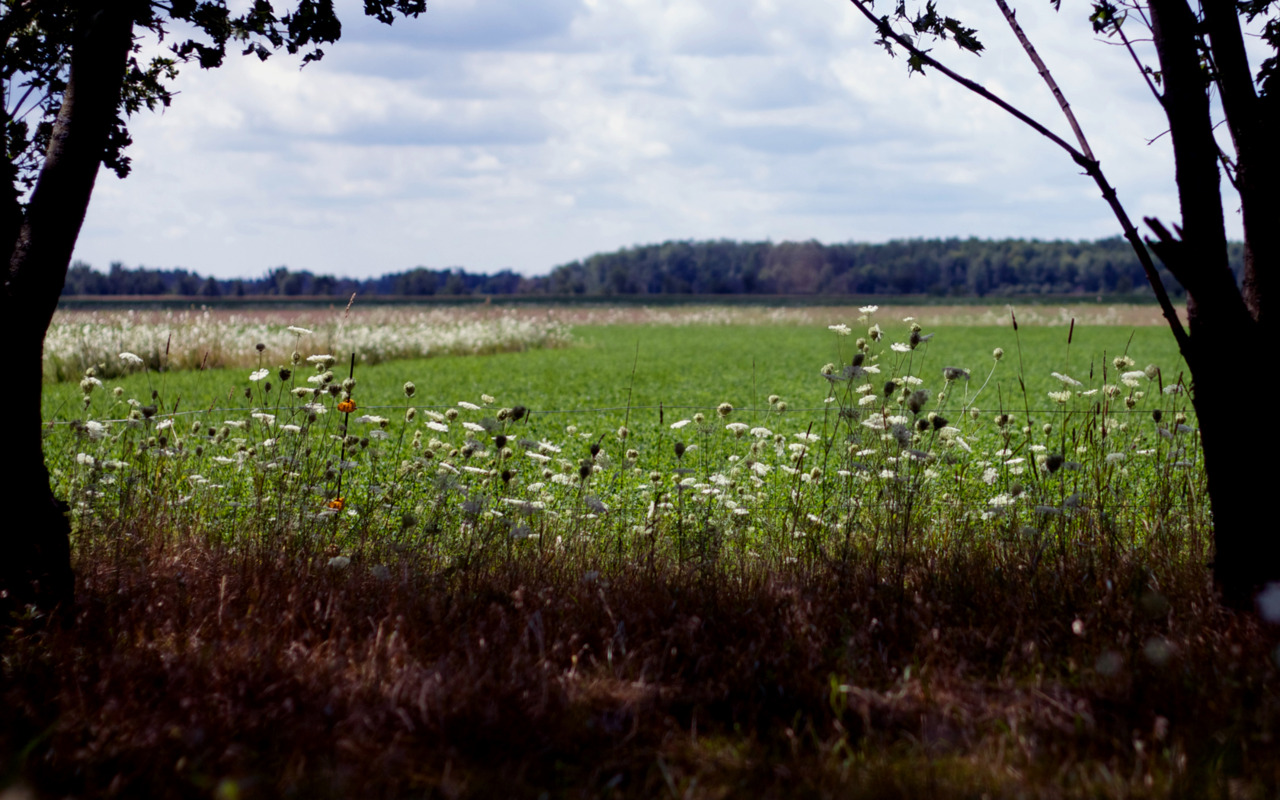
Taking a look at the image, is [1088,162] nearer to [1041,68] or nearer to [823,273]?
[1041,68]

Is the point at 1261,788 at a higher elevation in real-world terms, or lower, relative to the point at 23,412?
lower

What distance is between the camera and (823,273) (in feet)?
465

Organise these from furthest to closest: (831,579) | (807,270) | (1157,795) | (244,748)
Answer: (807,270)
(831,579)
(244,748)
(1157,795)

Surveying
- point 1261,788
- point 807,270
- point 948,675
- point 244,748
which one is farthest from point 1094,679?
point 807,270

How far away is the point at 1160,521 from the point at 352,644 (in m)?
3.64

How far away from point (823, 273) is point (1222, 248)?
141 m

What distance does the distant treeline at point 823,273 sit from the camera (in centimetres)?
12775

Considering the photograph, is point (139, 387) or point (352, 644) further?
point (139, 387)

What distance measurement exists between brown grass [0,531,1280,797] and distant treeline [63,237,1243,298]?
11465 cm

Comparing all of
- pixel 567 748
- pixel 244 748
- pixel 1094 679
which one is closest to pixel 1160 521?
pixel 1094 679

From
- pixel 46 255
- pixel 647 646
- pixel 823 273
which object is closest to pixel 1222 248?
pixel 647 646

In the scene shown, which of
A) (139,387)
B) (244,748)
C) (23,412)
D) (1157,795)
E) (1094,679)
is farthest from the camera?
(139,387)

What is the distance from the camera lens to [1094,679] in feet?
10.2

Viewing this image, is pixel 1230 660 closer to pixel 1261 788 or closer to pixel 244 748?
pixel 1261 788
